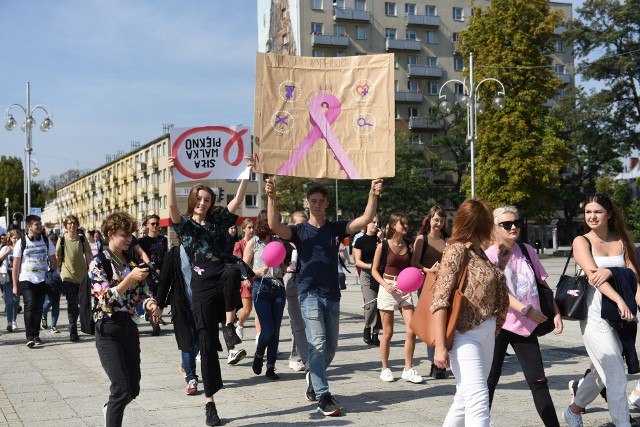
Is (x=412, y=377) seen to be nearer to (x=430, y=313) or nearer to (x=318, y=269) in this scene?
(x=318, y=269)

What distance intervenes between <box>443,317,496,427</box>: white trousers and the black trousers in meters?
2.50

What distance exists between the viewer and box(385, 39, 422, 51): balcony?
73.5 m

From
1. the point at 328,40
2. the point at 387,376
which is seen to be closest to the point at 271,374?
the point at 387,376

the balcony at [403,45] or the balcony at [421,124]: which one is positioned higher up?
the balcony at [403,45]

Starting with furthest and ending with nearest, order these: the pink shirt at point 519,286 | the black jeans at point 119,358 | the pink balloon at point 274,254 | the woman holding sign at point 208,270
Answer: the pink balloon at point 274,254
the woman holding sign at point 208,270
the pink shirt at point 519,286
the black jeans at point 119,358

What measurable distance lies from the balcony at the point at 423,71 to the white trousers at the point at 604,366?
230ft

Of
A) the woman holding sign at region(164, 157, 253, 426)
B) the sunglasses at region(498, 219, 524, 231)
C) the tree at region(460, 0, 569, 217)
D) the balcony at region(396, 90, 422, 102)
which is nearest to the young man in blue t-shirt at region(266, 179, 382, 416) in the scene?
the woman holding sign at region(164, 157, 253, 426)

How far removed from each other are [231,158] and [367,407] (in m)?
3.61

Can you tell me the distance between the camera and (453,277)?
4719mm

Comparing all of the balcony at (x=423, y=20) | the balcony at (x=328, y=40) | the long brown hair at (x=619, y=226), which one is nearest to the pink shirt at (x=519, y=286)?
the long brown hair at (x=619, y=226)

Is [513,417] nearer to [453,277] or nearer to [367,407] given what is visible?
[367,407]

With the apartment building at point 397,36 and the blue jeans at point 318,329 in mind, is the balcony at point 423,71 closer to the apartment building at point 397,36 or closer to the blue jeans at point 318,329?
the apartment building at point 397,36

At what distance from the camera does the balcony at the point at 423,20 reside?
74.5 metres

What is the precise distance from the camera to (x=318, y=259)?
6910 millimetres
